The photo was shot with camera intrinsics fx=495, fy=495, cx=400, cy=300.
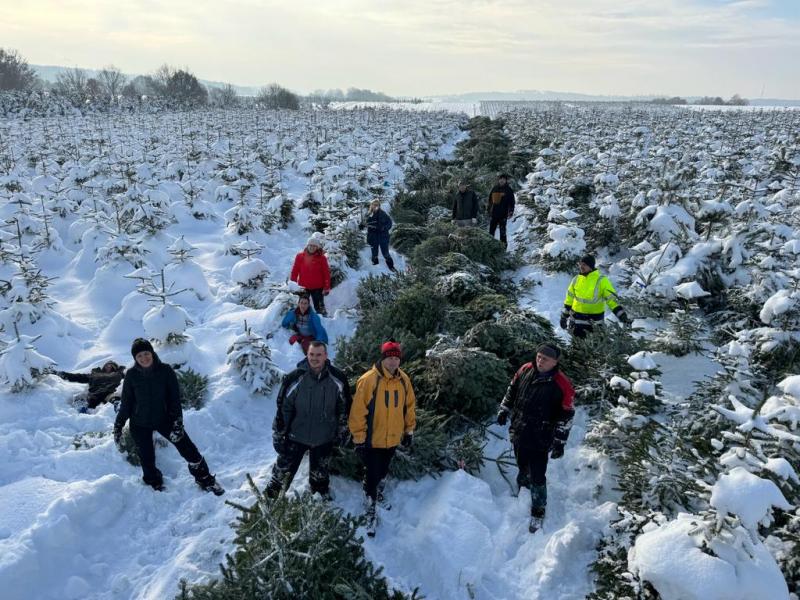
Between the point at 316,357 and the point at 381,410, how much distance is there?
30.4 inches

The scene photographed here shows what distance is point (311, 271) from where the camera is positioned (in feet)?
28.8

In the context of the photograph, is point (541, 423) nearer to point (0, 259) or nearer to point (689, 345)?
point (689, 345)

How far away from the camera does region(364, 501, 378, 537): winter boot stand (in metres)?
4.70

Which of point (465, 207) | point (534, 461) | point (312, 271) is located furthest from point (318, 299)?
point (534, 461)

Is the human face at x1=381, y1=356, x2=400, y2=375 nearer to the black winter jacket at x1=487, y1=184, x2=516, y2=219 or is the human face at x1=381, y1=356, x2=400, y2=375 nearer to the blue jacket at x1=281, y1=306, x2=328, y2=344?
the blue jacket at x1=281, y1=306, x2=328, y2=344

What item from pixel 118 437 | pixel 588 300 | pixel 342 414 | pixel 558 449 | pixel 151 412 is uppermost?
pixel 588 300

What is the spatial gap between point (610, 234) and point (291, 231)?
9.18 m

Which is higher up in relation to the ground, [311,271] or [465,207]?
[465,207]

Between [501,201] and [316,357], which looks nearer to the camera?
[316,357]

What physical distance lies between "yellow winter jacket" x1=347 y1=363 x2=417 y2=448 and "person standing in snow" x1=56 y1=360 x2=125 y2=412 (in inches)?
148

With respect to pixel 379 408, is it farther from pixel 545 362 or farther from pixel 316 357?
pixel 545 362

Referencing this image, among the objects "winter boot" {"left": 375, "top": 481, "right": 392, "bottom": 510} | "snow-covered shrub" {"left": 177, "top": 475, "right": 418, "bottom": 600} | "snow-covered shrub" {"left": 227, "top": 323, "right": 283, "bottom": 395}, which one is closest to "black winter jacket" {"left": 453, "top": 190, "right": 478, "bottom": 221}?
"snow-covered shrub" {"left": 227, "top": 323, "right": 283, "bottom": 395}

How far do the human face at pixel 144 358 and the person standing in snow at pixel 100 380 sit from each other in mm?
2027

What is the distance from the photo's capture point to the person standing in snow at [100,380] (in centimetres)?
654
